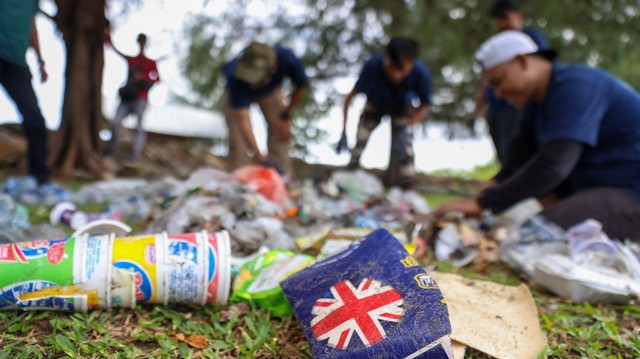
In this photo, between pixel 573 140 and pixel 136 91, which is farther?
pixel 136 91

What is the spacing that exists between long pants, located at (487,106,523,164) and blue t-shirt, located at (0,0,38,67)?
309 cm

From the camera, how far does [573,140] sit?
7.22 feet

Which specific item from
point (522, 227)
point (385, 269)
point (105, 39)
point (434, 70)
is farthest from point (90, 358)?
point (434, 70)

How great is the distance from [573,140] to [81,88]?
505 cm

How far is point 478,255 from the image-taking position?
2287mm

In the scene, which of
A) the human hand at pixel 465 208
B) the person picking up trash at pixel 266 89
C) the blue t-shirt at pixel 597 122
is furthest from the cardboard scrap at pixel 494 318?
the person picking up trash at pixel 266 89

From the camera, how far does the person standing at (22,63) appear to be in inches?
78.9

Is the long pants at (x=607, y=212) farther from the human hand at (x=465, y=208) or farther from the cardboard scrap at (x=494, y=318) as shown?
the cardboard scrap at (x=494, y=318)

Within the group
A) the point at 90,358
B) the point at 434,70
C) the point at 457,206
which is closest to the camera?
the point at 90,358

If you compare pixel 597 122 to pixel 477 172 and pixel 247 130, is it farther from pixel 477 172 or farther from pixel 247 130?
pixel 477 172

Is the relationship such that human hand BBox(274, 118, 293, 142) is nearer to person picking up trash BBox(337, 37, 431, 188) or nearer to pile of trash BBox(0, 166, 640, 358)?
person picking up trash BBox(337, 37, 431, 188)

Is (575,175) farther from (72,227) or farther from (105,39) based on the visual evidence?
(105,39)

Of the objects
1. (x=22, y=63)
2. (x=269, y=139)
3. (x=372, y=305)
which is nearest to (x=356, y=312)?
(x=372, y=305)

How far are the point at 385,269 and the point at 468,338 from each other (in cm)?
32
